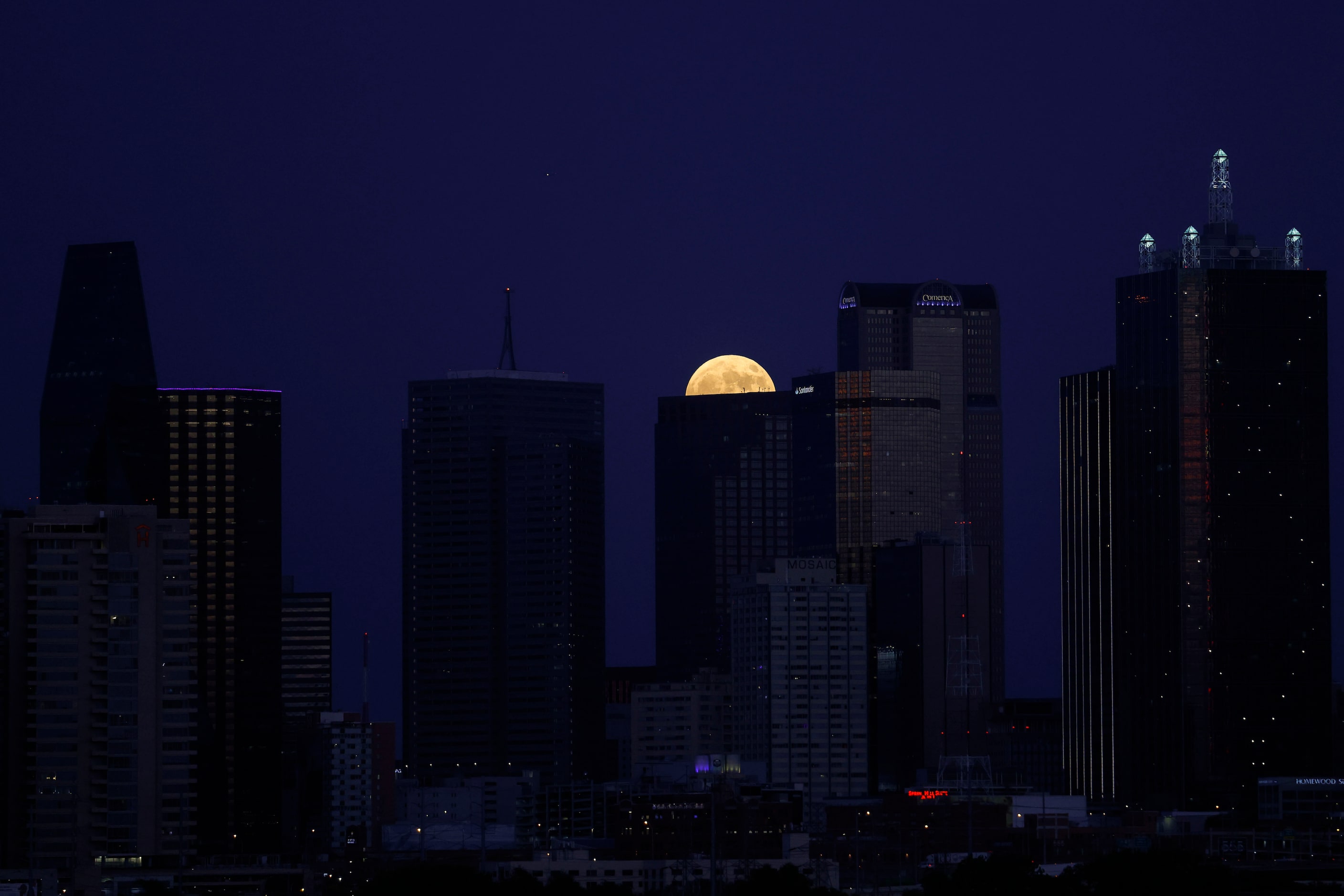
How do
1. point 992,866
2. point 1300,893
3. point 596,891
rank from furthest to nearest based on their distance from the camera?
point 1300,893
point 596,891
point 992,866

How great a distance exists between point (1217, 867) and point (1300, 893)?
23.8 m

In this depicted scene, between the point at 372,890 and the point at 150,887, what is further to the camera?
the point at 150,887

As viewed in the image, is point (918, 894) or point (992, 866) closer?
point (992, 866)

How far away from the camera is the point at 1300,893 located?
18625cm

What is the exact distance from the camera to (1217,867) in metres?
166

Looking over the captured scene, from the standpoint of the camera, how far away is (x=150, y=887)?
616 ft

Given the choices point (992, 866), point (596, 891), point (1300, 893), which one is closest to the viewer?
point (992, 866)

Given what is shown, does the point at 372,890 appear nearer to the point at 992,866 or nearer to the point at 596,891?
the point at 596,891

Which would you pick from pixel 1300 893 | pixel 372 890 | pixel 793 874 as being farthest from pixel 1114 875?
pixel 372 890

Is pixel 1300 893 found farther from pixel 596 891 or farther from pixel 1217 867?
pixel 596 891

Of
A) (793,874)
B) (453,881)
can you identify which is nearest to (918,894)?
(793,874)

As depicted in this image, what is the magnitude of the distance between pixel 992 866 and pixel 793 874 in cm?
1348

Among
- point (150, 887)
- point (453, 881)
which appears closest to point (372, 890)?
point (453, 881)

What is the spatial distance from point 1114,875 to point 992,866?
781cm
